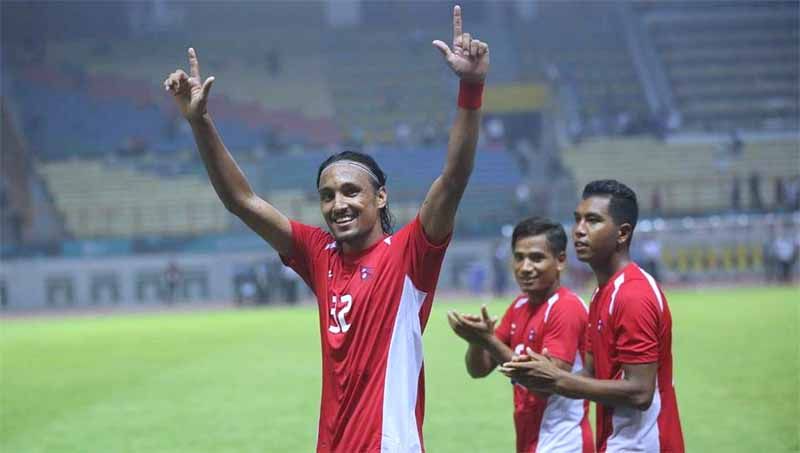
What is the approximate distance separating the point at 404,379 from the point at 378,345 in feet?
0.55

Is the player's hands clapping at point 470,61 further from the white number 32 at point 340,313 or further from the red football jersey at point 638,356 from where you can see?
the red football jersey at point 638,356

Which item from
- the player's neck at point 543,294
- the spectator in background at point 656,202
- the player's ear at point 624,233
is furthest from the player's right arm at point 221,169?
the spectator in background at point 656,202

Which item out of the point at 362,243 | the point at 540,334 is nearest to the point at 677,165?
the point at 540,334

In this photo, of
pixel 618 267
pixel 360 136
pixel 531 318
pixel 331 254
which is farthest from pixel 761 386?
pixel 360 136

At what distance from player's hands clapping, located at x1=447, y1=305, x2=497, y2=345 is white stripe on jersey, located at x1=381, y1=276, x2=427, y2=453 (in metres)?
0.98

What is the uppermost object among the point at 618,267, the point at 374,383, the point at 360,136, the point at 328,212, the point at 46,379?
the point at 360,136

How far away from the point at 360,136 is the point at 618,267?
39881 millimetres

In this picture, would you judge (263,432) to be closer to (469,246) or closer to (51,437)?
(51,437)

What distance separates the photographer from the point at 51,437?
32.0 ft

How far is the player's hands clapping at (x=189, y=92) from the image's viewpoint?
13.3ft

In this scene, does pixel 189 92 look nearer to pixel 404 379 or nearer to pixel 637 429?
pixel 404 379

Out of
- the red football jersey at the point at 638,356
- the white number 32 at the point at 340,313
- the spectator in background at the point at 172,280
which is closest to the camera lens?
the white number 32 at the point at 340,313

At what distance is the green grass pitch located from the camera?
927 cm

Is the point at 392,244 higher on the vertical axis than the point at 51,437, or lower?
higher
